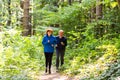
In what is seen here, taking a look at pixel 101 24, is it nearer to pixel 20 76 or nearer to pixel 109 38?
pixel 109 38

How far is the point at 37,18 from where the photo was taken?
25844 millimetres

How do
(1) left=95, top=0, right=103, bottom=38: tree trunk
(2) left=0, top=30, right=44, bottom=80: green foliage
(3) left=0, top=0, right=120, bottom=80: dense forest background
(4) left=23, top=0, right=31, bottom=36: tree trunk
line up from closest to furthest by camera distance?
(2) left=0, top=30, right=44, bottom=80: green foliage < (3) left=0, top=0, right=120, bottom=80: dense forest background < (1) left=95, top=0, right=103, bottom=38: tree trunk < (4) left=23, top=0, right=31, bottom=36: tree trunk

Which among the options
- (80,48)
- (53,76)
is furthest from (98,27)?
(53,76)

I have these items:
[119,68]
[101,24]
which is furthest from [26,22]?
[119,68]

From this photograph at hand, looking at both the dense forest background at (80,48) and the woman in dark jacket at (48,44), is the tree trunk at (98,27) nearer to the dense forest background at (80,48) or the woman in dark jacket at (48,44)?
the dense forest background at (80,48)

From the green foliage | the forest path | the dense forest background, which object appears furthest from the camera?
the forest path

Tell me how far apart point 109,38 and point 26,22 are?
18.9 feet

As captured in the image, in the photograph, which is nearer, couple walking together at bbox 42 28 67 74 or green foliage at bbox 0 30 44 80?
green foliage at bbox 0 30 44 80

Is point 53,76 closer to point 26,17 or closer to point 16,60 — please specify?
point 16,60

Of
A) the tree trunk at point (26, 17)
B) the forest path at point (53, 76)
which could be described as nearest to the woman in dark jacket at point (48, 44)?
the forest path at point (53, 76)

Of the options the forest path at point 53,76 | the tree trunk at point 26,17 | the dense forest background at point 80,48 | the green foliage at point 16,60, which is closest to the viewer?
the green foliage at point 16,60

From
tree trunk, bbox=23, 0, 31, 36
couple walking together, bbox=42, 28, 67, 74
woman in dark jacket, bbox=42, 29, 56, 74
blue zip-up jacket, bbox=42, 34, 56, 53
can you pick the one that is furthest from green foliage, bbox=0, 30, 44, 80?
tree trunk, bbox=23, 0, 31, 36

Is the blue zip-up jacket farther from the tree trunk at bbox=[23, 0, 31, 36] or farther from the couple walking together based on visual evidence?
the tree trunk at bbox=[23, 0, 31, 36]

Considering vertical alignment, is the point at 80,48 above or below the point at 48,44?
below
